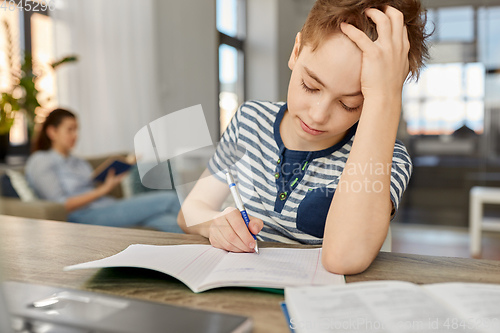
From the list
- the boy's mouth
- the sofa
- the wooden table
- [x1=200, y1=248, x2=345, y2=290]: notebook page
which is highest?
the boy's mouth

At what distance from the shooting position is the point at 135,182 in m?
2.36

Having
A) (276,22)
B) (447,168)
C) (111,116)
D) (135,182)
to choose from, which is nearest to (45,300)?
(135,182)

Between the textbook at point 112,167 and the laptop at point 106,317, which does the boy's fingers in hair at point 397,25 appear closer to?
the laptop at point 106,317

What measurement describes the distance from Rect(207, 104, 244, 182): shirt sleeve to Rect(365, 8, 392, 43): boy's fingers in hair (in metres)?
0.36

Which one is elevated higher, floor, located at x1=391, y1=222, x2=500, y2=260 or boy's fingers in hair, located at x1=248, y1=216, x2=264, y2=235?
boy's fingers in hair, located at x1=248, y1=216, x2=264, y2=235

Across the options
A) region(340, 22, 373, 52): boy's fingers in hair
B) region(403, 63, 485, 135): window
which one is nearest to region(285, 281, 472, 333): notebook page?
region(340, 22, 373, 52): boy's fingers in hair

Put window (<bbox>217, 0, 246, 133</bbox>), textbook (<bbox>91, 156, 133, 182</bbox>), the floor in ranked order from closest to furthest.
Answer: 1. textbook (<bbox>91, 156, 133, 182</bbox>)
2. the floor
3. window (<bbox>217, 0, 246, 133</bbox>)

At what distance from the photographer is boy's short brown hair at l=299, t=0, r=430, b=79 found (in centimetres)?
65

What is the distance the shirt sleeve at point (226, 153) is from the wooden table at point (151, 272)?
0.15m

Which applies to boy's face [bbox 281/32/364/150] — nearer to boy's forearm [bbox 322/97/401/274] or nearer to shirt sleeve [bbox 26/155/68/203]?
boy's forearm [bbox 322/97/401/274]

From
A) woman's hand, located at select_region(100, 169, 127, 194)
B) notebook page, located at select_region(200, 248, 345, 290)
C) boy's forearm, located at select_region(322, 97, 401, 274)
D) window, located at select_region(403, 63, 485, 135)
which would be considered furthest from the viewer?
window, located at select_region(403, 63, 485, 135)

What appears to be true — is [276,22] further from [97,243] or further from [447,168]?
[97,243]

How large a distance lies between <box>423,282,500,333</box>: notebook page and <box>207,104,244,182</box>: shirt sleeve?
0.46m

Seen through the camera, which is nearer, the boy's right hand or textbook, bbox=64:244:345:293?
textbook, bbox=64:244:345:293
